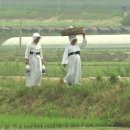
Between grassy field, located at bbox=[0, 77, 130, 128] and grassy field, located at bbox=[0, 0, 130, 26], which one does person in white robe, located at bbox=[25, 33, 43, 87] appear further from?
grassy field, located at bbox=[0, 0, 130, 26]

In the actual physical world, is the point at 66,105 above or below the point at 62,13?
below

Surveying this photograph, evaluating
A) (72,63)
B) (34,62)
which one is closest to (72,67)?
(72,63)

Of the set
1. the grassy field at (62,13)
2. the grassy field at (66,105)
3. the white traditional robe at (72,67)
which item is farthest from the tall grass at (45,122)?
the grassy field at (62,13)

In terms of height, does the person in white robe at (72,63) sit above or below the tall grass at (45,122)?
above

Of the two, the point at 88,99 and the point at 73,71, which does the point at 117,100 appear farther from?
the point at 73,71

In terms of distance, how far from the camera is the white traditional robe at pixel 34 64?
12.6m

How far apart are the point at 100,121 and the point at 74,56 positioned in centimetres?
280

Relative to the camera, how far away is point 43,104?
11062mm

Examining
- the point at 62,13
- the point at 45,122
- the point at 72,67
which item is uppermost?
the point at 62,13

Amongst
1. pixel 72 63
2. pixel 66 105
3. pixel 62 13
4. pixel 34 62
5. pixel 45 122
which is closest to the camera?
pixel 45 122

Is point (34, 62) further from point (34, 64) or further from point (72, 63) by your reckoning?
point (72, 63)

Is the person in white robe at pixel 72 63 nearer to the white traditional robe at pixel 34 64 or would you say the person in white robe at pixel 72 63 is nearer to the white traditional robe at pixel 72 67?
the white traditional robe at pixel 72 67

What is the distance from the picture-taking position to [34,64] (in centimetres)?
1273

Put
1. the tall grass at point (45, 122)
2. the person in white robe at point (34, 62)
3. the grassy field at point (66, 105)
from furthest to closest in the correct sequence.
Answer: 1. the person in white robe at point (34, 62)
2. the grassy field at point (66, 105)
3. the tall grass at point (45, 122)
